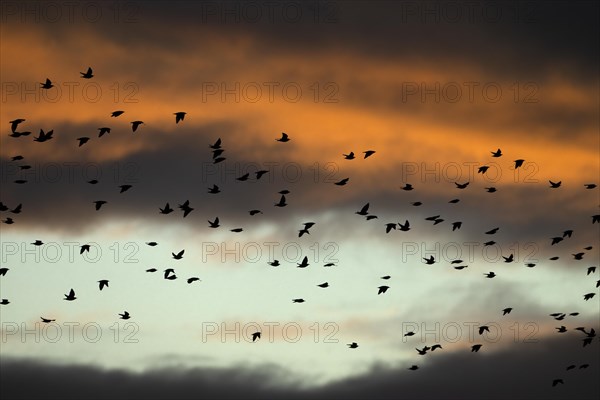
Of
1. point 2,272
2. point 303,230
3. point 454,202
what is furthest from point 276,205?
point 2,272

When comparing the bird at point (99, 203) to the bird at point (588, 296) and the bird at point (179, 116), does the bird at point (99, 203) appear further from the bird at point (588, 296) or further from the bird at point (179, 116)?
the bird at point (588, 296)

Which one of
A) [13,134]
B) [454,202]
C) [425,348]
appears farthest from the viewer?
[425,348]

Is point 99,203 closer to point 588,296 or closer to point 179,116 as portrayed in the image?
point 179,116

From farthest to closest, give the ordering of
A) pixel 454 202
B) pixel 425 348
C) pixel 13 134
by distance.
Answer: pixel 425 348
pixel 454 202
pixel 13 134

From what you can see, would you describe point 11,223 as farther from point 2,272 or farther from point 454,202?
point 454,202

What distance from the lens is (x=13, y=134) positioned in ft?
364

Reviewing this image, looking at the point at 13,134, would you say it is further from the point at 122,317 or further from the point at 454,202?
the point at 454,202

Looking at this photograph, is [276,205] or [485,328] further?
[485,328]

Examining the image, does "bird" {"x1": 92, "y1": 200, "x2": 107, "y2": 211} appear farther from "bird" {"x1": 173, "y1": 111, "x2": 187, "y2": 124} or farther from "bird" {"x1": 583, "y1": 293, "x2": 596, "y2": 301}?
"bird" {"x1": 583, "y1": 293, "x2": 596, "y2": 301}

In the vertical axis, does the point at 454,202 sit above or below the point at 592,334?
above

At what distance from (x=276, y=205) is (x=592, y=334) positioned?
83.1ft

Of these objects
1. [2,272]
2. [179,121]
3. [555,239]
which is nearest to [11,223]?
[2,272]

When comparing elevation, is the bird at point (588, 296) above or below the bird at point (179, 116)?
below

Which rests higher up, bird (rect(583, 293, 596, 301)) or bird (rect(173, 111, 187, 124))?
bird (rect(173, 111, 187, 124))
